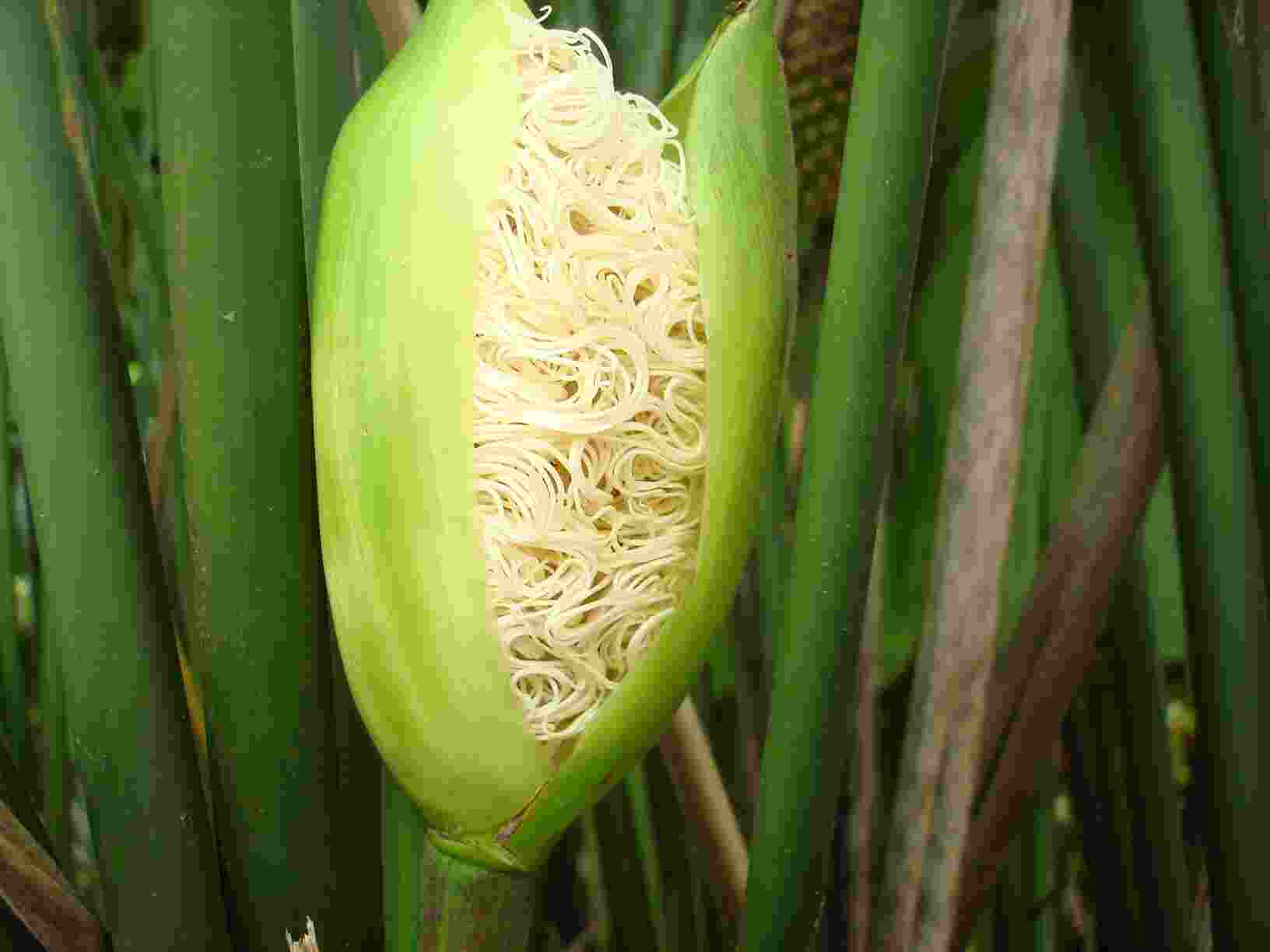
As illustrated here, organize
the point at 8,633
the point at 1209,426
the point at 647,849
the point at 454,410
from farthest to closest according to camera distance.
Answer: the point at 647,849
the point at 8,633
the point at 1209,426
the point at 454,410

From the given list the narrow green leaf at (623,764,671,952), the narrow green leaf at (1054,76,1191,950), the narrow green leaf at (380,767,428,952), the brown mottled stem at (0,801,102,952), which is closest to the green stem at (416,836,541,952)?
the narrow green leaf at (380,767,428,952)

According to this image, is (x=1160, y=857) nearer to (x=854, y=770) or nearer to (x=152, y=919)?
(x=854, y=770)

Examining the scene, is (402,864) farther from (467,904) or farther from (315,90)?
(315,90)

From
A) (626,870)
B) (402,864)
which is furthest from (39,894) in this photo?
(626,870)

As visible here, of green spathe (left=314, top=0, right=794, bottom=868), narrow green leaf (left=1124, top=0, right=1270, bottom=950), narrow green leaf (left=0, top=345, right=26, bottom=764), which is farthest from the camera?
narrow green leaf (left=0, top=345, right=26, bottom=764)

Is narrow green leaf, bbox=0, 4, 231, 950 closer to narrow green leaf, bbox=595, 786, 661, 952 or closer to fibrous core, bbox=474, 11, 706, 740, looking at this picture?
fibrous core, bbox=474, 11, 706, 740

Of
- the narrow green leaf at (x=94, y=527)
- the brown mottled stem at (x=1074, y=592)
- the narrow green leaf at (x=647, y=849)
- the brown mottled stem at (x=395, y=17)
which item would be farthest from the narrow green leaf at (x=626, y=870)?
the brown mottled stem at (x=395, y=17)

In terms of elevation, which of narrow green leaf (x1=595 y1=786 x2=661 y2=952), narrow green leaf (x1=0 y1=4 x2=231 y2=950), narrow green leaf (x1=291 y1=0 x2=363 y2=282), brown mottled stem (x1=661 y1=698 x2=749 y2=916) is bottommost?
narrow green leaf (x1=595 y1=786 x2=661 y2=952)

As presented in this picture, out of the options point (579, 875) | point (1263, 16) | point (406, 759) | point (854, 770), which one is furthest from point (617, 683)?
point (579, 875)
